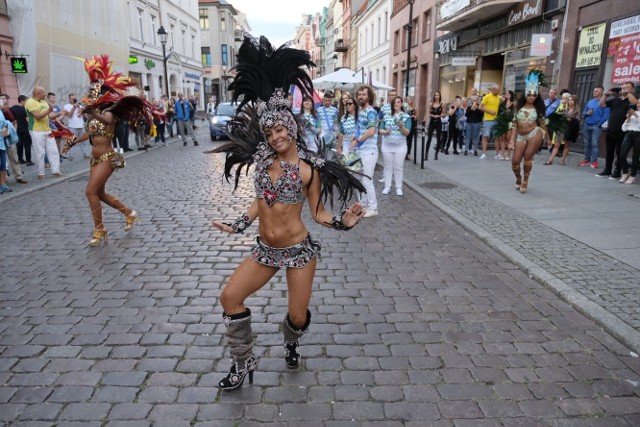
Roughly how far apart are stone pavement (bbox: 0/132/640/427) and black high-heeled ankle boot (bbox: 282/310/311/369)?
87mm

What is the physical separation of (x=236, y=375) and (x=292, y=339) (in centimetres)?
46

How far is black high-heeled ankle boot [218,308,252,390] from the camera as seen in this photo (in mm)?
3111

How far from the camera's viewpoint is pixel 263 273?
3.17 meters

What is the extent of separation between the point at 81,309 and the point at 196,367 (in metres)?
1.67

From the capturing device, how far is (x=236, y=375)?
318cm

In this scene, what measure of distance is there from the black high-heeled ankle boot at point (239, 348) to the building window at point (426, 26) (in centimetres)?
2804

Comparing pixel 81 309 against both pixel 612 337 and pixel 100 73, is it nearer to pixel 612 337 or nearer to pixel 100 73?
pixel 100 73

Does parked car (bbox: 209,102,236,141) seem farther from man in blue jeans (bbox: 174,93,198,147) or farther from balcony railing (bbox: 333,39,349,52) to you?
balcony railing (bbox: 333,39,349,52)

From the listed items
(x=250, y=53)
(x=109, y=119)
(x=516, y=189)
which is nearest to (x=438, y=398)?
(x=250, y=53)

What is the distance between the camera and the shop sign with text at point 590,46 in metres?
13.5

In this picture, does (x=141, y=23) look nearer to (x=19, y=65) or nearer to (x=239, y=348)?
(x=19, y=65)

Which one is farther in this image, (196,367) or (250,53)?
(196,367)

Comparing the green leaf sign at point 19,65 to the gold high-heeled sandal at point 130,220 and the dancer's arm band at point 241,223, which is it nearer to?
the gold high-heeled sandal at point 130,220

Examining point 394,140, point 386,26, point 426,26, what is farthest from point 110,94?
point 386,26
